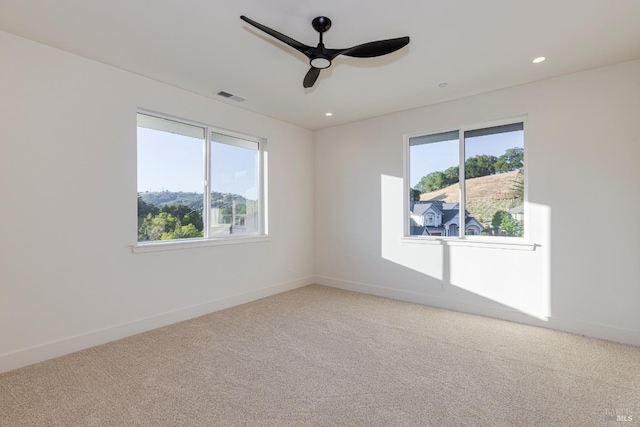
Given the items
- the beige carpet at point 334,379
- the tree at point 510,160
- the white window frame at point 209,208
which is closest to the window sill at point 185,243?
the white window frame at point 209,208

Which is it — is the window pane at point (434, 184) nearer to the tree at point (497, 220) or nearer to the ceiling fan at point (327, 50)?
the tree at point (497, 220)

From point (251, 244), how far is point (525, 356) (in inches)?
133

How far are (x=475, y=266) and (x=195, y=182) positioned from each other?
3643 millimetres

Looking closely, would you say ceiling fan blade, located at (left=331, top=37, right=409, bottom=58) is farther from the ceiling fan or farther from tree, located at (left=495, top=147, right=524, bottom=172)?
tree, located at (left=495, top=147, right=524, bottom=172)

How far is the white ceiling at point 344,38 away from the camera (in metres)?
2.20

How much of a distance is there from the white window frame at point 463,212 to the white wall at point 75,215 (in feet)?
9.04

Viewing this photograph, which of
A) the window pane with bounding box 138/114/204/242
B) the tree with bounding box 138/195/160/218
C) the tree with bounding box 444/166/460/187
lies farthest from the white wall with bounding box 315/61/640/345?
the tree with bounding box 138/195/160/218

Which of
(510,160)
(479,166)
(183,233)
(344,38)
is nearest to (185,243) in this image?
(183,233)

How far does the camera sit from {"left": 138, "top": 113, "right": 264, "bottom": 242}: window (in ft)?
11.5

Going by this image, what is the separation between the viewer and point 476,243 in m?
3.83

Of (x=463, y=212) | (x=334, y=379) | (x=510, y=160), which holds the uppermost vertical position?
(x=510, y=160)

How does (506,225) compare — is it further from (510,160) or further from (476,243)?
(510,160)

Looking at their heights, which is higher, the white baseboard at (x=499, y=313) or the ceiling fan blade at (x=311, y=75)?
the ceiling fan blade at (x=311, y=75)

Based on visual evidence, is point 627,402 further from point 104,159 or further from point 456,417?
point 104,159
